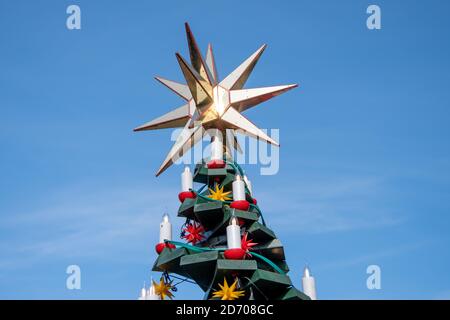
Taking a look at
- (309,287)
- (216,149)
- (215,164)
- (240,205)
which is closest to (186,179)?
(215,164)

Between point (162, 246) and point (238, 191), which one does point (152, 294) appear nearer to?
point (162, 246)

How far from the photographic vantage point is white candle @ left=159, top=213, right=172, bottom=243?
87.5 ft

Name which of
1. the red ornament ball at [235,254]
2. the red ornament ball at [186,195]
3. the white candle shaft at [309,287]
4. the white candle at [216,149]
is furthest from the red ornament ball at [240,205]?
the white candle shaft at [309,287]

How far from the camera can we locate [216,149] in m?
29.7

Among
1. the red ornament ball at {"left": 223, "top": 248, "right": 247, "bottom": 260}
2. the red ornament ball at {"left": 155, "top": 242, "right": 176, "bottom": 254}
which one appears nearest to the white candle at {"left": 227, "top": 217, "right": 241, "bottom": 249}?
the red ornament ball at {"left": 223, "top": 248, "right": 247, "bottom": 260}

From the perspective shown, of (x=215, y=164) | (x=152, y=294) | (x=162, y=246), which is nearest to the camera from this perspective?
(x=152, y=294)

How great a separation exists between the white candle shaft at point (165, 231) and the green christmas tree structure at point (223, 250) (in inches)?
18.6

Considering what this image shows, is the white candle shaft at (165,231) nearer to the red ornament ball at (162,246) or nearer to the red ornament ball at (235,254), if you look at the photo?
the red ornament ball at (162,246)

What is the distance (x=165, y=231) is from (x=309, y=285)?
6852 mm

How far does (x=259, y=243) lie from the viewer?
2784cm

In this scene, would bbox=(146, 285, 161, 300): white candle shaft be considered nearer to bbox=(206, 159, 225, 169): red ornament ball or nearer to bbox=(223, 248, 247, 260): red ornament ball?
bbox=(223, 248, 247, 260): red ornament ball
